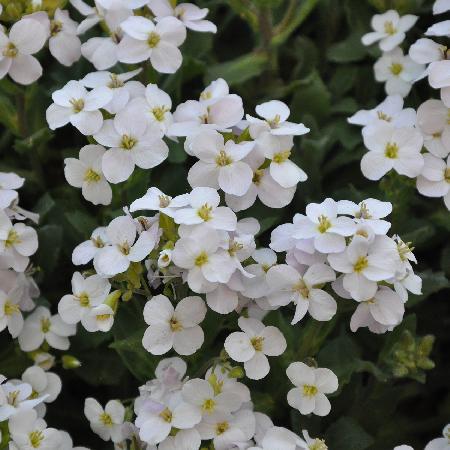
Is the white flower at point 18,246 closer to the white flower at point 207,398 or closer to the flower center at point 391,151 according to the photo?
the white flower at point 207,398

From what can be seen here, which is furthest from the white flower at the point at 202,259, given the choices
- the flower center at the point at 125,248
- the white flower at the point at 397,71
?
the white flower at the point at 397,71

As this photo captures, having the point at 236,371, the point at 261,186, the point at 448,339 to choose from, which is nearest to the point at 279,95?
the point at 261,186

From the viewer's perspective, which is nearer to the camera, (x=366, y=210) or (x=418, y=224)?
(x=366, y=210)

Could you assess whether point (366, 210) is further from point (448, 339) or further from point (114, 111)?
point (448, 339)

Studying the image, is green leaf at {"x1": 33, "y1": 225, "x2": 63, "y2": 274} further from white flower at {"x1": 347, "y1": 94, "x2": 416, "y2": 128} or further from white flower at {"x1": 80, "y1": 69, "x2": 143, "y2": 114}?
white flower at {"x1": 347, "y1": 94, "x2": 416, "y2": 128}

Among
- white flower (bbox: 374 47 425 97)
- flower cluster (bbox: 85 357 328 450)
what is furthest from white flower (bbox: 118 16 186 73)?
flower cluster (bbox: 85 357 328 450)

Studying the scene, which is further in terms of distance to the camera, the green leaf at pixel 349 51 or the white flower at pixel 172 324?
the green leaf at pixel 349 51
